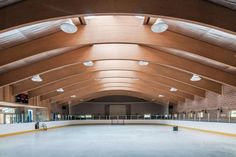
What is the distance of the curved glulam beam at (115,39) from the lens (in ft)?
50.6

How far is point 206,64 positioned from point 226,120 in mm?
6545

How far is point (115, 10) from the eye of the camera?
10.8m

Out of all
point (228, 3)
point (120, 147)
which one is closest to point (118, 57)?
point (120, 147)

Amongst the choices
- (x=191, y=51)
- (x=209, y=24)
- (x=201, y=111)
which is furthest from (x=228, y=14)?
(x=201, y=111)

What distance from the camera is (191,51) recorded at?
15734 mm

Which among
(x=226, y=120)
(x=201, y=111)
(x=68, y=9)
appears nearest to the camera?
(x=68, y=9)

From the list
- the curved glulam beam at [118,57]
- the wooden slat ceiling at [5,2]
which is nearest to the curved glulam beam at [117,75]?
the curved glulam beam at [118,57]

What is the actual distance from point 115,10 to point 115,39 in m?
4.78

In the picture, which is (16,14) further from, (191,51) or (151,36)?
(191,51)

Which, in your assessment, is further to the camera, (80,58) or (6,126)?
(6,126)

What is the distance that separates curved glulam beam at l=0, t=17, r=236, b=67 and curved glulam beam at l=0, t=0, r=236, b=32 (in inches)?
174

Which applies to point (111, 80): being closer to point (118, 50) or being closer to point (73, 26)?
point (118, 50)

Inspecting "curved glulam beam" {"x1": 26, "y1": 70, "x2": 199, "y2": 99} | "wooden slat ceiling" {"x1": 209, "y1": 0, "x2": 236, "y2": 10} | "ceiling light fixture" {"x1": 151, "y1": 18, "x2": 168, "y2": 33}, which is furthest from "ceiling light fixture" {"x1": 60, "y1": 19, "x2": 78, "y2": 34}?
"curved glulam beam" {"x1": 26, "y1": 70, "x2": 199, "y2": 99}

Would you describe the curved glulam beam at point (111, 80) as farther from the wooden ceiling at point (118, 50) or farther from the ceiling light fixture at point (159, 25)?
the ceiling light fixture at point (159, 25)
